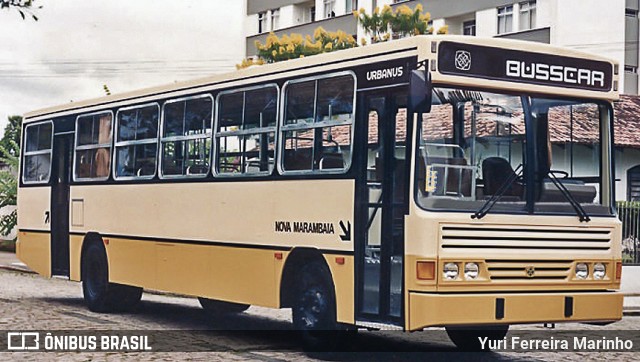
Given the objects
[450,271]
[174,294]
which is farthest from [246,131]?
[174,294]

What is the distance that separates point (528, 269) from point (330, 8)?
49618 mm

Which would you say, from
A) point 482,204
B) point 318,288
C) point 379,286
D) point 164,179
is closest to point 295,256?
point 318,288

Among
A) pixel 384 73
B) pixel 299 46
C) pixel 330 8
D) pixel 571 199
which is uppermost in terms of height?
pixel 330 8

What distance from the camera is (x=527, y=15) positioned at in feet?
160

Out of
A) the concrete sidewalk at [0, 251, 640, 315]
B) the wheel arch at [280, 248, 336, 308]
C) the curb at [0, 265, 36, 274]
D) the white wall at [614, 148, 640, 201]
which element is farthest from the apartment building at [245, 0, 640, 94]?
the wheel arch at [280, 248, 336, 308]

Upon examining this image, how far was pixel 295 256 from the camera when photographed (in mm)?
13352

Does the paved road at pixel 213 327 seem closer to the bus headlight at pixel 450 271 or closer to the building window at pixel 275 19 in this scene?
the bus headlight at pixel 450 271

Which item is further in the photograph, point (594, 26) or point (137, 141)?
point (594, 26)

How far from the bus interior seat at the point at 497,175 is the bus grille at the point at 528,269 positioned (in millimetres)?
670

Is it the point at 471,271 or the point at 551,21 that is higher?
the point at 551,21

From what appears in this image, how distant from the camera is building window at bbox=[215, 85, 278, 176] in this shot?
1401 cm

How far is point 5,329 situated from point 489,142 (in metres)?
6.84

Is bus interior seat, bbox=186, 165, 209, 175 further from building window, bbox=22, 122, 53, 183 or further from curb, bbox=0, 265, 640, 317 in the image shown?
curb, bbox=0, 265, 640, 317

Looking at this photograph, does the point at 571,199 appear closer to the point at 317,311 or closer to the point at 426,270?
the point at 426,270
